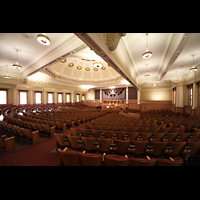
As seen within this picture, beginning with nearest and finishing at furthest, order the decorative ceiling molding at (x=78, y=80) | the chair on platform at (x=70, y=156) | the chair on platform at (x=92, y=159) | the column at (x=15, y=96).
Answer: the chair on platform at (x=92, y=159), the chair on platform at (x=70, y=156), the column at (x=15, y=96), the decorative ceiling molding at (x=78, y=80)

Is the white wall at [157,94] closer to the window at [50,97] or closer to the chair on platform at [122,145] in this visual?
the chair on platform at [122,145]

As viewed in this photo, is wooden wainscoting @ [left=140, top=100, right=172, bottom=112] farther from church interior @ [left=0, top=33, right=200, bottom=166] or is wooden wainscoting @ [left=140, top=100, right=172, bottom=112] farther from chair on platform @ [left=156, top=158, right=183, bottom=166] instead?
chair on platform @ [left=156, top=158, right=183, bottom=166]

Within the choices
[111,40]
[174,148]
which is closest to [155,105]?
[174,148]

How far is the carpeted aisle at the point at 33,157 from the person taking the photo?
255cm

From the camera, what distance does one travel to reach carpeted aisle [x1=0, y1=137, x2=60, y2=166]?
2.55 meters

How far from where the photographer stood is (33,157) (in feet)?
9.30

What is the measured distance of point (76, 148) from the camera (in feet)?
9.44

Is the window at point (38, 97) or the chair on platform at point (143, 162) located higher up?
the window at point (38, 97)

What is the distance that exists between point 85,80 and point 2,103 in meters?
13.0

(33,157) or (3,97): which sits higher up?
(3,97)

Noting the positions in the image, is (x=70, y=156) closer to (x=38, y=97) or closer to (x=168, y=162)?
(x=168, y=162)

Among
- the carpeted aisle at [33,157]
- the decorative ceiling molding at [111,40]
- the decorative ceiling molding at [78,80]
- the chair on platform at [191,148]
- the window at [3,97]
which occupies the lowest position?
the carpeted aisle at [33,157]

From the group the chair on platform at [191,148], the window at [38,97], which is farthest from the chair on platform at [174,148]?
the window at [38,97]
